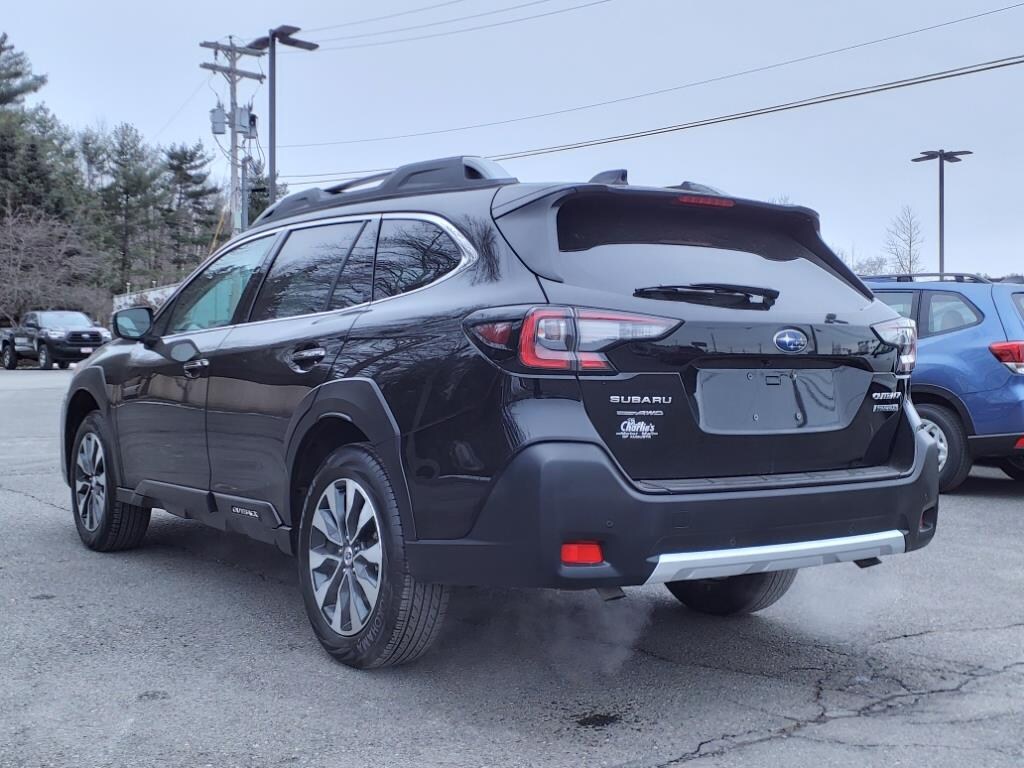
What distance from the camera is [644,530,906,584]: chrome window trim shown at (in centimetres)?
341

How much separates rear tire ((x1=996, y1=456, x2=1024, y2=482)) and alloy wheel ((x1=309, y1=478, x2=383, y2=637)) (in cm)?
700

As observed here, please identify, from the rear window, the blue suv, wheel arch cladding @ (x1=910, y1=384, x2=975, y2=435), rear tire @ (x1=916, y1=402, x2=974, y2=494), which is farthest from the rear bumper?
rear tire @ (x1=916, y1=402, x2=974, y2=494)

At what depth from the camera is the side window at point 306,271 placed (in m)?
4.55

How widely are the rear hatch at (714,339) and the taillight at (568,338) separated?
0.07ft

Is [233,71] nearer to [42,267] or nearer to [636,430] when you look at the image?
[42,267]

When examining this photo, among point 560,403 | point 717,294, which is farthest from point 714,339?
point 560,403

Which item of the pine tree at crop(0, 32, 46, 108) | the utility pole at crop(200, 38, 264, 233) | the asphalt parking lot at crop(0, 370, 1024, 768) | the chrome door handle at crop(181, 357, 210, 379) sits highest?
the pine tree at crop(0, 32, 46, 108)

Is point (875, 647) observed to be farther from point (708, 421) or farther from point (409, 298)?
point (409, 298)

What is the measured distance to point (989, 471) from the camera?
10.6 metres

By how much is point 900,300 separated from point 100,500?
6.33m

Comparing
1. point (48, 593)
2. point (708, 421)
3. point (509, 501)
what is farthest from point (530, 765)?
point (48, 593)

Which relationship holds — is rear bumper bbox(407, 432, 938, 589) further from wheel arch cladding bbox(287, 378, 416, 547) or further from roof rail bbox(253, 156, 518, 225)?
roof rail bbox(253, 156, 518, 225)

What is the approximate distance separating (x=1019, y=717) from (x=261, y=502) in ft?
9.64

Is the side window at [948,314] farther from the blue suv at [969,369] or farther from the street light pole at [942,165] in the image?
the street light pole at [942,165]
